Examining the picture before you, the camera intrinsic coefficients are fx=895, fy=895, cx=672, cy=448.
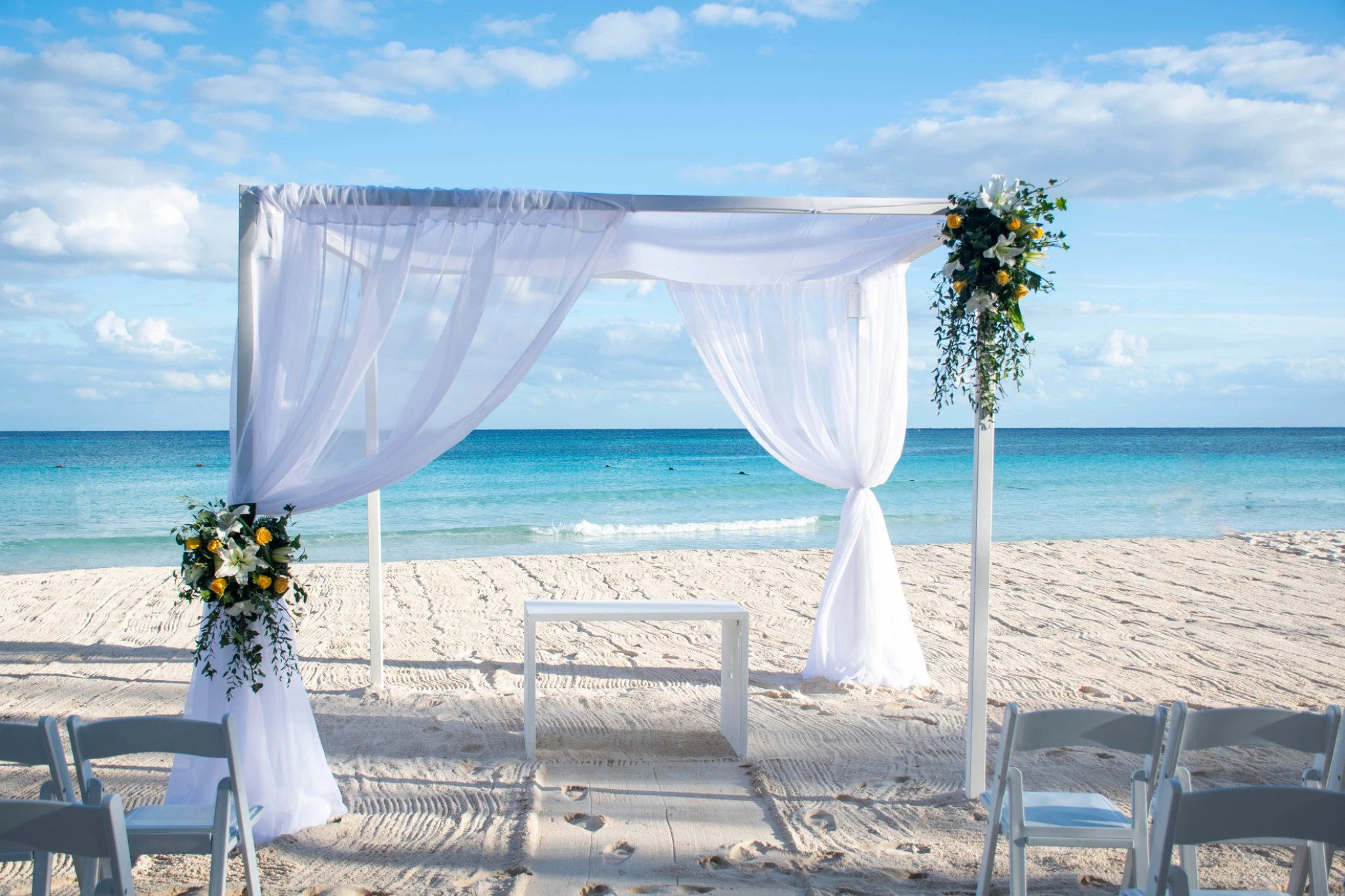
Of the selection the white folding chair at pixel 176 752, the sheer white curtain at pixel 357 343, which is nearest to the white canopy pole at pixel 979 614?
the sheer white curtain at pixel 357 343

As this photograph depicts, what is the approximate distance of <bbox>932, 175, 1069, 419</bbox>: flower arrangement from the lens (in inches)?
127

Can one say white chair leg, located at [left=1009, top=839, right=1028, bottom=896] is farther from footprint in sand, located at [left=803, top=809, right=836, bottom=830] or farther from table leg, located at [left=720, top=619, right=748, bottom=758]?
table leg, located at [left=720, top=619, right=748, bottom=758]

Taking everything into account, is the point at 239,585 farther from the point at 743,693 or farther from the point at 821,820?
the point at 821,820

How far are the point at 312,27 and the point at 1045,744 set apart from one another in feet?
25.0

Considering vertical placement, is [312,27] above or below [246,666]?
above

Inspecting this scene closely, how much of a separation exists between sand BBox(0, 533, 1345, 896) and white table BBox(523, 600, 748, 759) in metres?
0.13

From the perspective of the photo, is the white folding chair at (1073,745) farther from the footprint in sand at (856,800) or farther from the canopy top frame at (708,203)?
the canopy top frame at (708,203)

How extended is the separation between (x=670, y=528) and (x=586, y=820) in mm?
12650

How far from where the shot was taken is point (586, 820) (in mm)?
3127

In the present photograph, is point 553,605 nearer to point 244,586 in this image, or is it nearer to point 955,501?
point 244,586

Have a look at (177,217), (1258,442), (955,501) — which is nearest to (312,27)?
(177,217)

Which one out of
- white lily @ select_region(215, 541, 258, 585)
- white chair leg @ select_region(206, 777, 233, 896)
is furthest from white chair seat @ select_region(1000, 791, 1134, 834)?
white lily @ select_region(215, 541, 258, 585)

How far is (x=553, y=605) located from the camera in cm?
413

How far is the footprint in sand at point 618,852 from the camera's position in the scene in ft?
9.19
